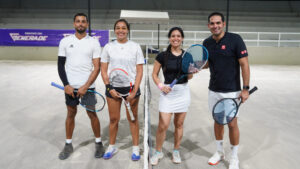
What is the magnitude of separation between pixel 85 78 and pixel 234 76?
1.88 metres

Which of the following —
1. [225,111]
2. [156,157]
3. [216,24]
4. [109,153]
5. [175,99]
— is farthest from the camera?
[109,153]

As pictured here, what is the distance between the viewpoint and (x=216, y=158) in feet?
10.9

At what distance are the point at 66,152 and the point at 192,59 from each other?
84.1 inches

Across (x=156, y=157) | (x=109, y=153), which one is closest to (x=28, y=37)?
(x=109, y=153)

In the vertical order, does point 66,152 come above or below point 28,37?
below

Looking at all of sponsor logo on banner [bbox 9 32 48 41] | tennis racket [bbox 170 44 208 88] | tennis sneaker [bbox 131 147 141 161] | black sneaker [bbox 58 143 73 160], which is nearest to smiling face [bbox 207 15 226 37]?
→ tennis racket [bbox 170 44 208 88]

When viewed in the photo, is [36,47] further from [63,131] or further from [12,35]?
[63,131]

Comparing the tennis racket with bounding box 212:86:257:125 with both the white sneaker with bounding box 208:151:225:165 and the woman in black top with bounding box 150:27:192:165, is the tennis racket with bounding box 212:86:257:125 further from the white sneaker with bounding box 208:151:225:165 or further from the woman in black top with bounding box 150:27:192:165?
the white sneaker with bounding box 208:151:225:165

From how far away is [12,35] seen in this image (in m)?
14.9

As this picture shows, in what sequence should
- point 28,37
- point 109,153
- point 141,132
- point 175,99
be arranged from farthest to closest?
point 28,37 → point 141,132 → point 109,153 → point 175,99

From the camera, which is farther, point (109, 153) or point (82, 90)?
point (109, 153)

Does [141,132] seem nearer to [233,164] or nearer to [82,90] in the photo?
[82,90]

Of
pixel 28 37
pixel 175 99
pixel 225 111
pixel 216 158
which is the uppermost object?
pixel 28 37

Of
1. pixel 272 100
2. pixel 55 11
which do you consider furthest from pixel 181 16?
pixel 272 100
